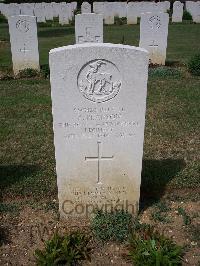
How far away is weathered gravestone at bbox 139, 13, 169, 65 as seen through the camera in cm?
1278

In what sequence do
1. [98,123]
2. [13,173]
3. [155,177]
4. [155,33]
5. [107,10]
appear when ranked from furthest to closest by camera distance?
[107,10]
[155,33]
[13,173]
[155,177]
[98,123]

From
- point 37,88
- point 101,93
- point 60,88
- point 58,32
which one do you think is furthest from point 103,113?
point 58,32

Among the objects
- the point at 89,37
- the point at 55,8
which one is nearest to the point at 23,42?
the point at 89,37

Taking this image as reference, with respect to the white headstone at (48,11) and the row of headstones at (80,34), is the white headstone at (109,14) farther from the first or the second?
the row of headstones at (80,34)

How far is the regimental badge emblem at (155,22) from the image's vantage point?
504 inches

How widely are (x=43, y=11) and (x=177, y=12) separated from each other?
33.4ft

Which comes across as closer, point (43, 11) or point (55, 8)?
point (43, 11)

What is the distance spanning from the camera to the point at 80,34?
12469 mm

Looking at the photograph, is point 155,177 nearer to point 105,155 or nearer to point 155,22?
point 105,155

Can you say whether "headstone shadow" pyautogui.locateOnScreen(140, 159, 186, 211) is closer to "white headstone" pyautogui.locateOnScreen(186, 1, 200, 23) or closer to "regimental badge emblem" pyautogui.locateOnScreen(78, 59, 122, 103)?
"regimental badge emblem" pyautogui.locateOnScreen(78, 59, 122, 103)

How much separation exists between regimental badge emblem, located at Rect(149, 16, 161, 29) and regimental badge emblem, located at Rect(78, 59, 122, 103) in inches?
373

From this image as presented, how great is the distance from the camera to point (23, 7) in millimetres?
27984

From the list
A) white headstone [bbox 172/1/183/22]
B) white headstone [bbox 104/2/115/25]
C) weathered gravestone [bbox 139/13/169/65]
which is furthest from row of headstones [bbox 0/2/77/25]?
A: weathered gravestone [bbox 139/13/169/65]

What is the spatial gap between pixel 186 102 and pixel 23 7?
21977mm
